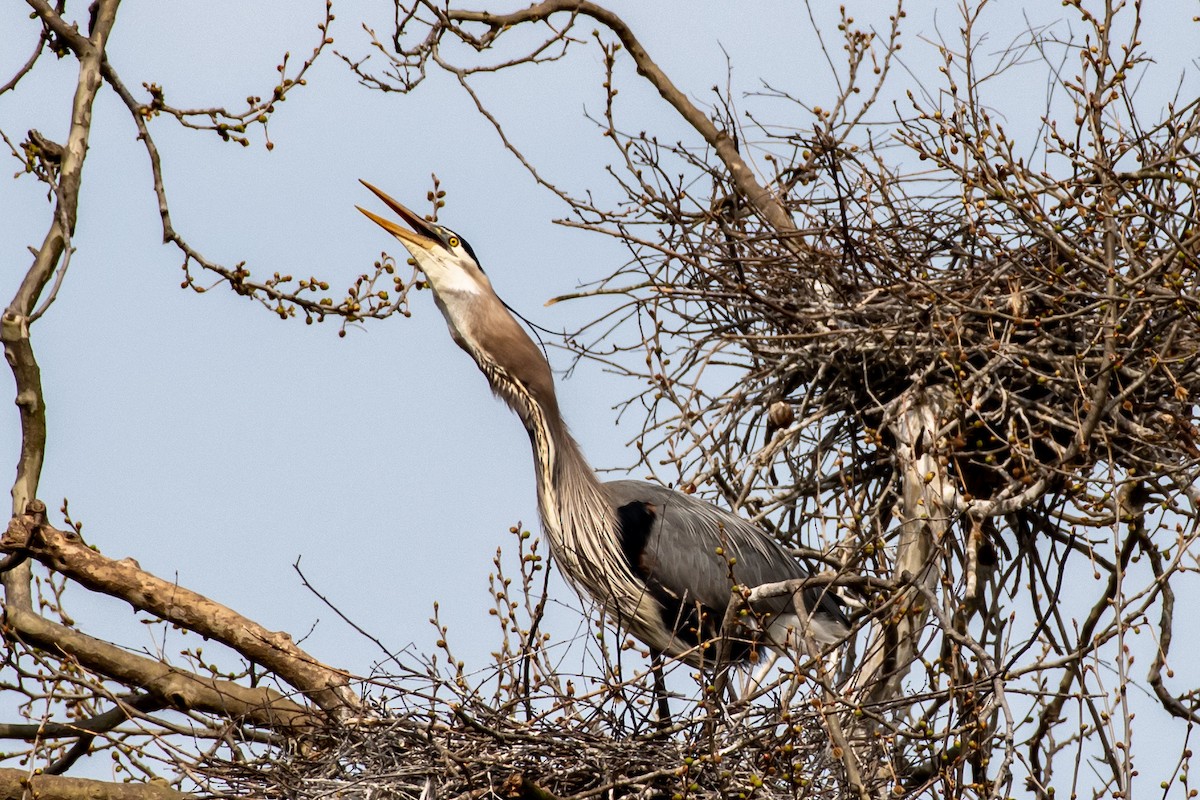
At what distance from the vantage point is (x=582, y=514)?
4996 millimetres

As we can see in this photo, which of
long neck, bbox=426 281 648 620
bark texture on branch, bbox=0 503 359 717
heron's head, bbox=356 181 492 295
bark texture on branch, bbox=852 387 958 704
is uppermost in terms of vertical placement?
heron's head, bbox=356 181 492 295

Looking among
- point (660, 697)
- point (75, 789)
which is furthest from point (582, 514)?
point (75, 789)

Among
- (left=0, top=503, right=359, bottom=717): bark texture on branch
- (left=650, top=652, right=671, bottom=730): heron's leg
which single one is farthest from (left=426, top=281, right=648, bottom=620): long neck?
(left=0, top=503, right=359, bottom=717): bark texture on branch

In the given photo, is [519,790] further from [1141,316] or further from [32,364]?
[1141,316]

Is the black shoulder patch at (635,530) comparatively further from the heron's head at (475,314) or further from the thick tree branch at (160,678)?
the thick tree branch at (160,678)

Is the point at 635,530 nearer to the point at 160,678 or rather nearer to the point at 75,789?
the point at 160,678

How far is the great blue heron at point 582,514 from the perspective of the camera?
16.2 feet

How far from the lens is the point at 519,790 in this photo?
131 inches

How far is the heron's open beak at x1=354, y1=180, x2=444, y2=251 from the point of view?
194 inches

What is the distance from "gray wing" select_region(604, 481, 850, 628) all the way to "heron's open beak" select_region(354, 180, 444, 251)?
3.40ft

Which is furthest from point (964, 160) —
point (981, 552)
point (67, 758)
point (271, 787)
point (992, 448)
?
point (67, 758)

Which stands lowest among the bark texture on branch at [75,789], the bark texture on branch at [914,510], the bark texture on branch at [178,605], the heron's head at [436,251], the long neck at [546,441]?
the bark texture on branch at [75,789]

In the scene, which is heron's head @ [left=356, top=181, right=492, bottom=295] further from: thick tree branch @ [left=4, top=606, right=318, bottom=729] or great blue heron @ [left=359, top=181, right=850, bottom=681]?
thick tree branch @ [left=4, top=606, right=318, bottom=729]

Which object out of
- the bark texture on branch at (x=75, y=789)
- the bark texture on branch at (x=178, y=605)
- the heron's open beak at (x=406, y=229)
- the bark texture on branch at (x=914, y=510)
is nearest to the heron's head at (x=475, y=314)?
the heron's open beak at (x=406, y=229)
